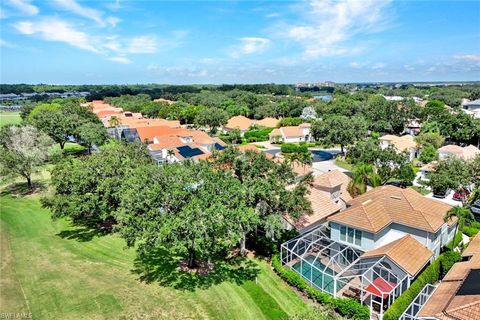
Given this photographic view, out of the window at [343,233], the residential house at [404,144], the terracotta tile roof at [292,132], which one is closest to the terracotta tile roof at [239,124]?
the terracotta tile roof at [292,132]

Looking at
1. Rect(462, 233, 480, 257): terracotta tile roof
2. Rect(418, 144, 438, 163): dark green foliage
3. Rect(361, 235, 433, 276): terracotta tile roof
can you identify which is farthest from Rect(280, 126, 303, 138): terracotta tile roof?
Rect(361, 235, 433, 276): terracotta tile roof

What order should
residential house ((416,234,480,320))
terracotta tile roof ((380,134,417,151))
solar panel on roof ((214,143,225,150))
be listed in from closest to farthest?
residential house ((416,234,480,320)) < terracotta tile roof ((380,134,417,151)) < solar panel on roof ((214,143,225,150))

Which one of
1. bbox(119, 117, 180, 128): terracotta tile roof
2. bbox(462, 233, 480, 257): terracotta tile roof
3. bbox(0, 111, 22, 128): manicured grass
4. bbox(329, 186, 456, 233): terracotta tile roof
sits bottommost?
bbox(462, 233, 480, 257): terracotta tile roof

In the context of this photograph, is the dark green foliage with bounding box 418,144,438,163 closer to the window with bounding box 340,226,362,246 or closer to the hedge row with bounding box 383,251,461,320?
the hedge row with bounding box 383,251,461,320

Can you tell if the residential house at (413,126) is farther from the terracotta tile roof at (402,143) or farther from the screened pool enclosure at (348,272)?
the screened pool enclosure at (348,272)

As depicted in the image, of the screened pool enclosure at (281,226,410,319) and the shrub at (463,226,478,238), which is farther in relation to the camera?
the shrub at (463,226,478,238)

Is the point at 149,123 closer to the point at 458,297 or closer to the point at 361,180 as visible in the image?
the point at 361,180

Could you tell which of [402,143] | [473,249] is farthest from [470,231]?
[402,143]
